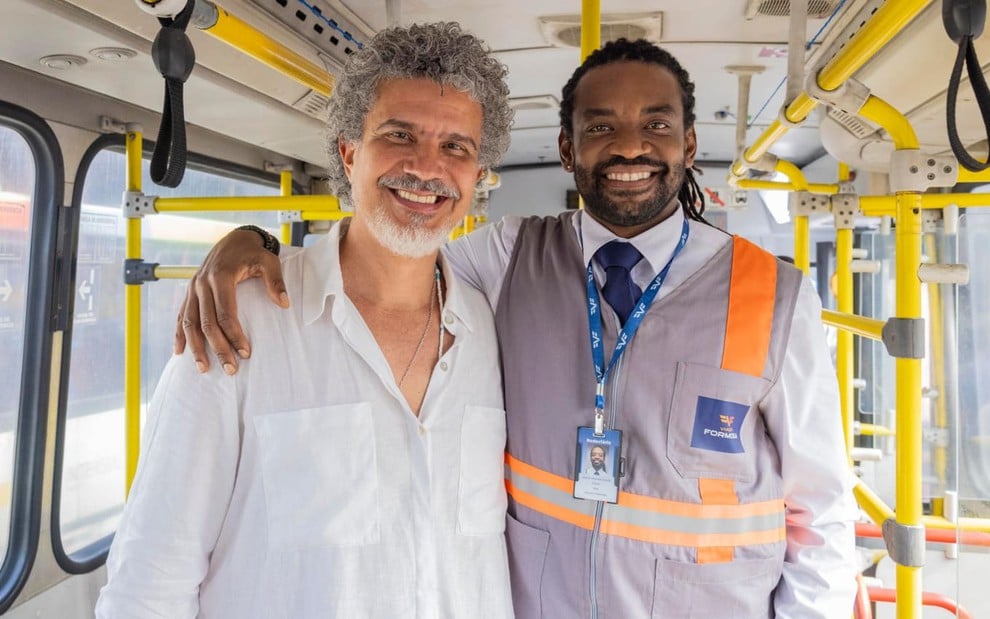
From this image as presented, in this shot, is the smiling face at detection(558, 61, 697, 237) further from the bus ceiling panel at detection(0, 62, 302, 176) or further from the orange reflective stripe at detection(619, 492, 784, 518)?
the bus ceiling panel at detection(0, 62, 302, 176)

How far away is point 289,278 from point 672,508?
1.10m

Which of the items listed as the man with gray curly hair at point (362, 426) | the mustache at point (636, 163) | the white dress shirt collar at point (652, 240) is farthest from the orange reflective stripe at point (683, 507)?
the mustache at point (636, 163)

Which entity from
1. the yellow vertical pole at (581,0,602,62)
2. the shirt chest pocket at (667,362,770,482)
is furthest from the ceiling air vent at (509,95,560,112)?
the shirt chest pocket at (667,362,770,482)

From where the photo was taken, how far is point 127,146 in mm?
3615

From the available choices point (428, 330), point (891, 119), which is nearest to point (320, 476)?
point (428, 330)

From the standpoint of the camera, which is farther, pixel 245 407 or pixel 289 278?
pixel 289 278

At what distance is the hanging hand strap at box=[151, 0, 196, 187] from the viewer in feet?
4.52

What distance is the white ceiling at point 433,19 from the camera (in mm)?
2283

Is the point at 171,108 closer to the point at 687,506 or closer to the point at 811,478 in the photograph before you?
the point at 687,506

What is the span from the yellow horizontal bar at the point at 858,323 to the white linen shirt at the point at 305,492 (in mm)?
1424

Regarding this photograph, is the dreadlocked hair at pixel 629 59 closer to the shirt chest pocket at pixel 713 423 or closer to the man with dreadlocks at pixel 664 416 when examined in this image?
the man with dreadlocks at pixel 664 416

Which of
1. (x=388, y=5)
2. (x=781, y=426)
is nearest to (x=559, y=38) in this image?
(x=388, y=5)

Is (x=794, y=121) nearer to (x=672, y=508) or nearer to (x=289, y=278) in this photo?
(x=672, y=508)

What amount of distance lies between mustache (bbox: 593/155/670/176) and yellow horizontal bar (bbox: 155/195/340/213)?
6.26 feet
